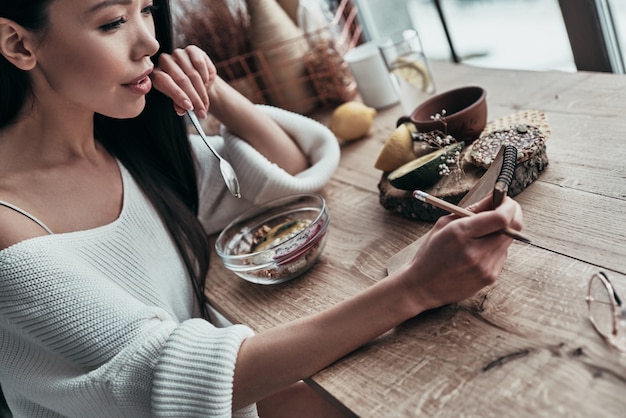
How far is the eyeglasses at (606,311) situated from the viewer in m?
0.69

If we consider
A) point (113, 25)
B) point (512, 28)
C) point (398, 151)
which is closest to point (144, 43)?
point (113, 25)

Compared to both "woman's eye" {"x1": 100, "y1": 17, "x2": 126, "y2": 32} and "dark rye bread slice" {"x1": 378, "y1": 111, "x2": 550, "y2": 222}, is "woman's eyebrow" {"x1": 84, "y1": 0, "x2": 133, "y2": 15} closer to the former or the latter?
"woman's eye" {"x1": 100, "y1": 17, "x2": 126, "y2": 32}

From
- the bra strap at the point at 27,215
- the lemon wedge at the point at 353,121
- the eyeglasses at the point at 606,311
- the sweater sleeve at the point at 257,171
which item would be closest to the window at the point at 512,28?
the lemon wedge at the point at 353,121

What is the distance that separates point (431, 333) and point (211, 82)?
2.55 ft

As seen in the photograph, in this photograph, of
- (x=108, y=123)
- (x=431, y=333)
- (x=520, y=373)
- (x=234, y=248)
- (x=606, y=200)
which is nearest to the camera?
(x=520, y=373)

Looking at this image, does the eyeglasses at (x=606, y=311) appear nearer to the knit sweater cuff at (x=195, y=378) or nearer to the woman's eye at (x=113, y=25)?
the knit sweater cuff at (x=195, y=378)

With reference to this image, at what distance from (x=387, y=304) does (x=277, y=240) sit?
372mm

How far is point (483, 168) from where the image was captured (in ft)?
3.42

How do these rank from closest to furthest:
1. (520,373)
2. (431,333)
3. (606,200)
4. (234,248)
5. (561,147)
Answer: (520,373)
(431,333)
(606,200)
(561,147)
(234,248)

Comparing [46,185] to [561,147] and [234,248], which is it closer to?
[234,248]

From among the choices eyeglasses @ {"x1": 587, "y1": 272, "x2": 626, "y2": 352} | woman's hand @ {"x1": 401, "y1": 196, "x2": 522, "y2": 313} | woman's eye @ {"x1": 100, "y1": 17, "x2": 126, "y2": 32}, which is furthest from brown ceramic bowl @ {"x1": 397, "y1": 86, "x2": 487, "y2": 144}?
woman's eye @ {"x1": 100, "y1": 17, "x2": 126, "y2": 32}

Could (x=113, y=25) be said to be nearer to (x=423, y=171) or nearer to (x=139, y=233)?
(x=139, y=233)

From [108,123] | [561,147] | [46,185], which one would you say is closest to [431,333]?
[561,147]

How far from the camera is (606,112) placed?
3.75 feet
